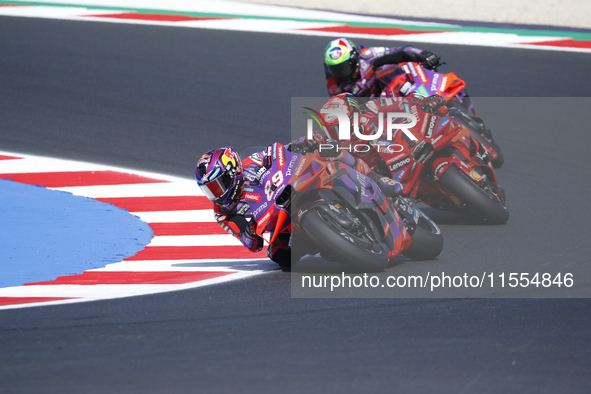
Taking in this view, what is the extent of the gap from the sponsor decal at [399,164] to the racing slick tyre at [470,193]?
346 millimetres

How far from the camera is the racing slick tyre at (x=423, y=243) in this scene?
676 centimetres

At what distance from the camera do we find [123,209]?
9133 millimetres

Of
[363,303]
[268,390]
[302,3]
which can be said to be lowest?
[268,390]

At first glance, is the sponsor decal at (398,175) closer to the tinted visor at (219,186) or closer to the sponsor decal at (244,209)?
the sponsor decal at (244,209)

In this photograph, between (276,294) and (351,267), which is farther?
(351,267)

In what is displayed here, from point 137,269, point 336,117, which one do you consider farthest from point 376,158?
point 137,269

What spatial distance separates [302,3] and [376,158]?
9997 millimetres

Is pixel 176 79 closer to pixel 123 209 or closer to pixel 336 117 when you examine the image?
pixel 123 209

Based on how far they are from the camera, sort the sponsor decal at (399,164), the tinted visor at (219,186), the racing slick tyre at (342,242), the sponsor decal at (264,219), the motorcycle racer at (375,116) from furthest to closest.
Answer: the sponsor decal at (399,164) < the motorcycle racer at (375,116) < the sponsor decal at (264,219) < the tinted visor at (219,186) < the racing slick tyre at (342,242)

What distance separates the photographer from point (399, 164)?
8.17 metres

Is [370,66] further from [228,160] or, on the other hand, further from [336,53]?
[228,160]

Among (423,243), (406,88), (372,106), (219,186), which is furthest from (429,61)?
(219,186)

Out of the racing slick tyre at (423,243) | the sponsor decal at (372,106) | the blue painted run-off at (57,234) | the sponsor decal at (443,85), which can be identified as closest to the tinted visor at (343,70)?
the sponsor decal at (443,85)

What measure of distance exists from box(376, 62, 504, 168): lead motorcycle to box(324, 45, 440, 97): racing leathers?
0.14 meters
